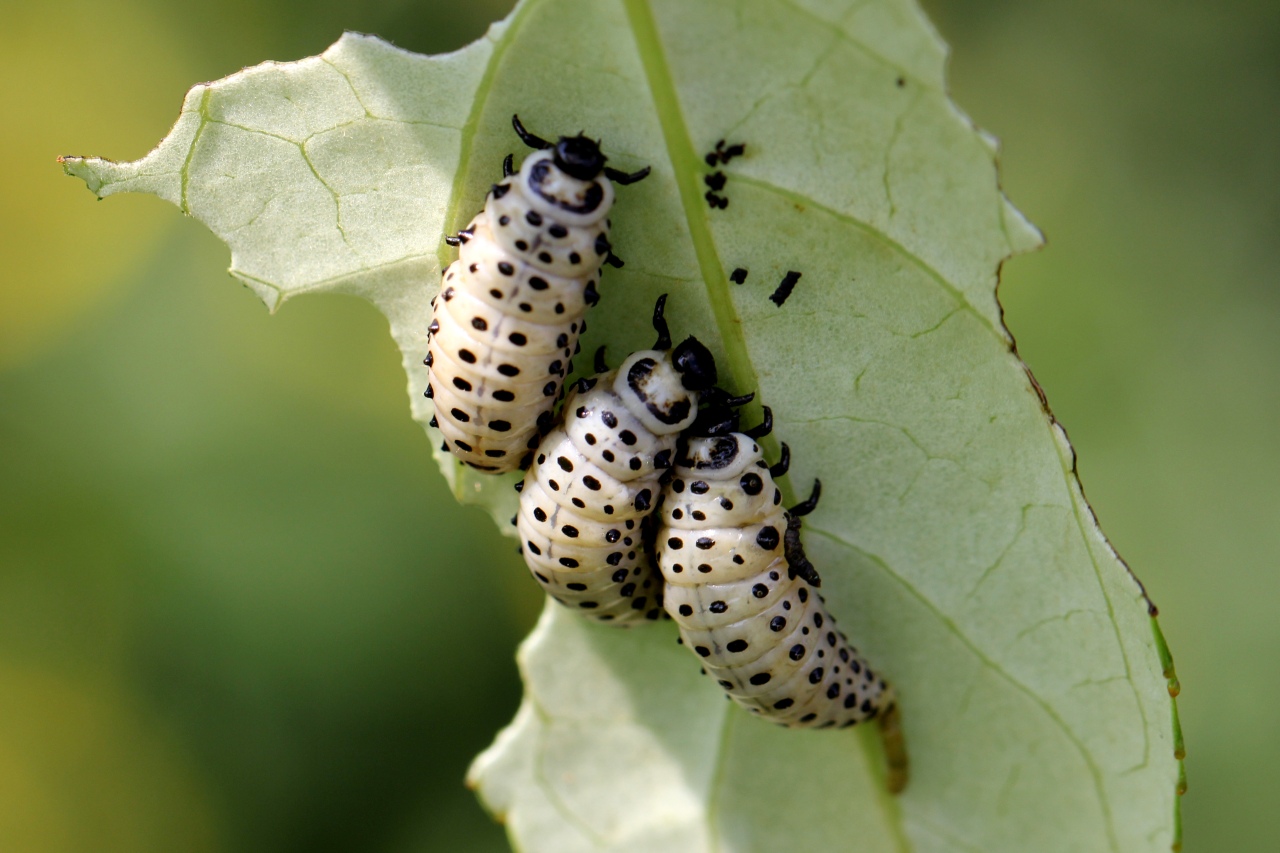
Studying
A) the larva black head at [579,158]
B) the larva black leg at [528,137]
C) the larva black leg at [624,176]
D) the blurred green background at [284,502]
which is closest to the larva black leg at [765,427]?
the larva black leg at [624,176]

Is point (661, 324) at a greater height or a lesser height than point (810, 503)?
greater

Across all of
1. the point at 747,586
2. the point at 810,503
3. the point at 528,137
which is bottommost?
the point at 747,586

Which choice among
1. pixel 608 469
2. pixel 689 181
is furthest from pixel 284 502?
pixel 689 181

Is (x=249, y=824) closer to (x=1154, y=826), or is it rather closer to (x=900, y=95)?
(x=1154, y=826)

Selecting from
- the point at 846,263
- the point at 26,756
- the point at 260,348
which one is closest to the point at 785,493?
the point at 846,263

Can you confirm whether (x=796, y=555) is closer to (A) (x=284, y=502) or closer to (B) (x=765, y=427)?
(B) (x=765, y=427)

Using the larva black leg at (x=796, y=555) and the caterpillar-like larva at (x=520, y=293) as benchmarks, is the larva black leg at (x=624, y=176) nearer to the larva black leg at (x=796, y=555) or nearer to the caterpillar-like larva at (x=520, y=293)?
the caterpillar-like larva at (x=520, y=293)
